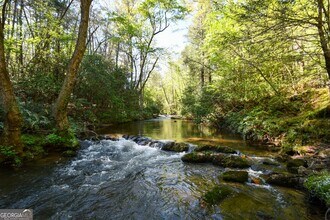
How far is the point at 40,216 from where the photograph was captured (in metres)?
3.44

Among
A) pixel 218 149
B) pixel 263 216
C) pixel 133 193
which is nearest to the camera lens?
pixel 263 216

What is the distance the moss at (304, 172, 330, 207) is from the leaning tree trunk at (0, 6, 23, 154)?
23.9 feet

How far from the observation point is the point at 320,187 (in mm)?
3721

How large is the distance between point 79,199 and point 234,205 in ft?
10.5

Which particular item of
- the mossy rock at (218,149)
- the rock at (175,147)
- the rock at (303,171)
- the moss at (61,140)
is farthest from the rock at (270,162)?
the moss at (61,140)

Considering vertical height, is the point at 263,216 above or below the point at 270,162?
below

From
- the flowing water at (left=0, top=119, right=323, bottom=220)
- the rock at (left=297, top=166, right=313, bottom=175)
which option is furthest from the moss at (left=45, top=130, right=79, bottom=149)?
the rock at (left=297, top=166, right=313, bottom=175)

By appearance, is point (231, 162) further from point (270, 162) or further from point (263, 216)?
point (263, 216)

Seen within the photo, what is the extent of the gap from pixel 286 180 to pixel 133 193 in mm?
3694

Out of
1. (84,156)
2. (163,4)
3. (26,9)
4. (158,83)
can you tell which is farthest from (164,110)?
(84,156)

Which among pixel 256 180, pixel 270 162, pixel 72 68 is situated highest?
pixel 72 68

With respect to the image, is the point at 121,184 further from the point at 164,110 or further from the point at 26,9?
the point at 164,110

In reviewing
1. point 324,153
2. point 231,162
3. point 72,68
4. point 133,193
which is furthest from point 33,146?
point 324,153

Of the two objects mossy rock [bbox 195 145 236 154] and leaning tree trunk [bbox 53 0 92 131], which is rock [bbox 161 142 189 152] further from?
leaning tree trunk [bbox 53 0 92 131]
